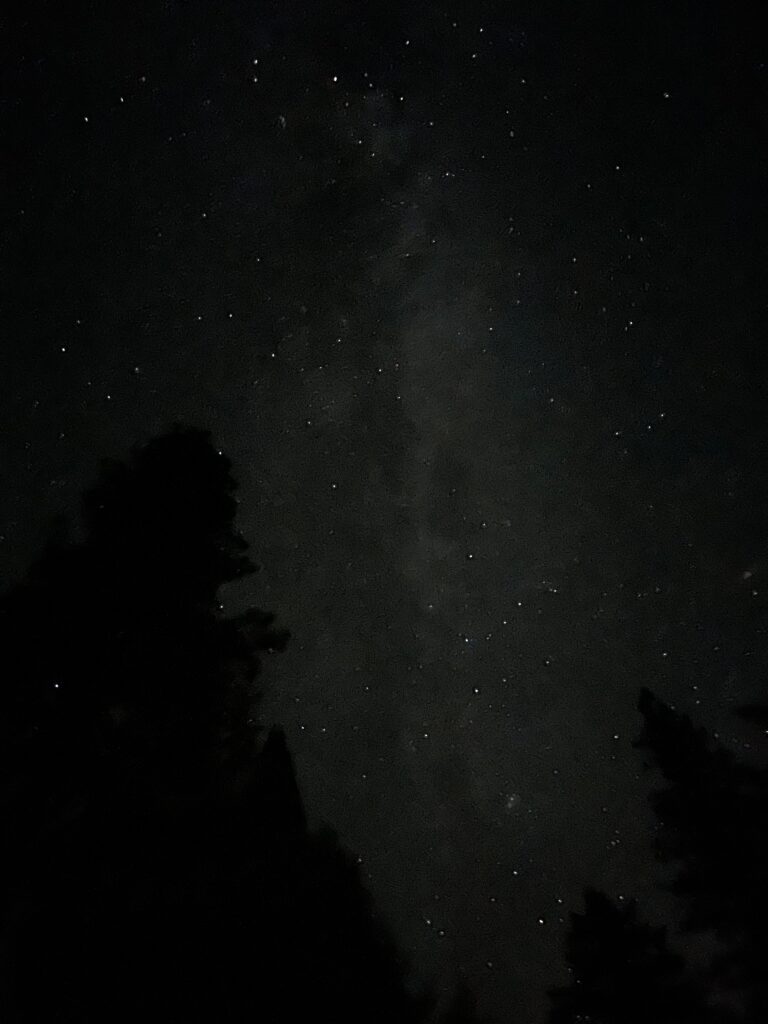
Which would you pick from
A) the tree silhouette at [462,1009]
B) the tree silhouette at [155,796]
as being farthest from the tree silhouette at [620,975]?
the tree silhouette at [155,796]

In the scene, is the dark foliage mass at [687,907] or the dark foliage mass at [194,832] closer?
the dark foliage mass at [194,832]

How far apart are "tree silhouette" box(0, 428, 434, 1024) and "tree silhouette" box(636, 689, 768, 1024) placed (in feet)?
13.1

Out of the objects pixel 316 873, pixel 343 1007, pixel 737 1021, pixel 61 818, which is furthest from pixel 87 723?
pixel 737 1021

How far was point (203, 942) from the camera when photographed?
207 inches

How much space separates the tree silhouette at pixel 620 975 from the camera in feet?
29.2

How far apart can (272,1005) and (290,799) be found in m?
3.35

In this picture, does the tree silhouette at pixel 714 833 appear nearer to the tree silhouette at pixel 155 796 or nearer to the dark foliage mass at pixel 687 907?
the dark foliage mass at pixel 687 907

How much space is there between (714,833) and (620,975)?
82.0 inches

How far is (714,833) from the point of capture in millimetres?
9281

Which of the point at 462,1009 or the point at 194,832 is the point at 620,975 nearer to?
the point at 462,1009

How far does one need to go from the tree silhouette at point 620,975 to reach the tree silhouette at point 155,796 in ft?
7.59

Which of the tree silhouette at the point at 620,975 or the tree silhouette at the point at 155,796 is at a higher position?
the tree silhouette at the point at 155,796

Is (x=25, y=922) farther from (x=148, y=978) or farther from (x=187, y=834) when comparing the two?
(x=187, y=834)

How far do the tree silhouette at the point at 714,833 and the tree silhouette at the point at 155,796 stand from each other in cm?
399
